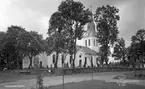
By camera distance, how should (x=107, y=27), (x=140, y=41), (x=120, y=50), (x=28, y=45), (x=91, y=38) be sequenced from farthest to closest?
(x=91, y=38) < (x=140, y=41) < (x=120, y=50) < (x=107, y=27) < (x=28, y=45)

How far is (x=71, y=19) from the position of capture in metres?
41.3

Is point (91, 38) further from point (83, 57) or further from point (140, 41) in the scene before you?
point (140, 41)

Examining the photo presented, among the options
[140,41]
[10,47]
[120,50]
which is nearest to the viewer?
[10,47]

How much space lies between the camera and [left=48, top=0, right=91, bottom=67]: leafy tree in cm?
4078

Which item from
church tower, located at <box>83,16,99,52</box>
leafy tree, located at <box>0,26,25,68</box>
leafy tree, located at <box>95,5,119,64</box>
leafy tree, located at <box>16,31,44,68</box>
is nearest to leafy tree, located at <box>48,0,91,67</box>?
leafy tree, located at <box>16,31,44,68</box>

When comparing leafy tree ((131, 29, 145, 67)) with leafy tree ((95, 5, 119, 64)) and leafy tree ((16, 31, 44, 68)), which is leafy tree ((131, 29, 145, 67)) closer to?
leafy tree ((95, 5, 119, 64))

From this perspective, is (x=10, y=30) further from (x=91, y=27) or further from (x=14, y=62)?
(x=91, y=27)

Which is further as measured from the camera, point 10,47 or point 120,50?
point 120,50

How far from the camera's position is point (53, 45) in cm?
4162

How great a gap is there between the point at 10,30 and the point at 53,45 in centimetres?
1679

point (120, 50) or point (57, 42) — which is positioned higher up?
point (57, 42)

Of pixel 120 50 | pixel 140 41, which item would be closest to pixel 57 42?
pixel 120 50

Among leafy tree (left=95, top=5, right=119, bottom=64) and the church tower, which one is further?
the church tower

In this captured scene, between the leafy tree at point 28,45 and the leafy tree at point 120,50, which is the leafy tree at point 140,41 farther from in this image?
the leafy tree at point 28,45
